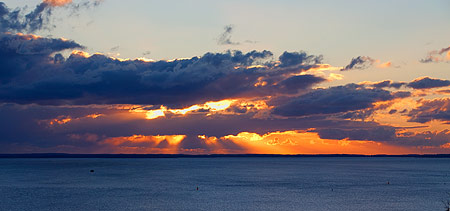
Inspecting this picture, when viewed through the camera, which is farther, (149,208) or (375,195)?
(375,195)

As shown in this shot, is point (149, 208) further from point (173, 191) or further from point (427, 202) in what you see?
point (427, 202)

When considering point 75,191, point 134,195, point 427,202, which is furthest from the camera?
point 75,191

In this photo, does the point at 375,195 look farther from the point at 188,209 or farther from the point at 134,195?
the point at 134,195

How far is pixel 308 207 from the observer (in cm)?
12962

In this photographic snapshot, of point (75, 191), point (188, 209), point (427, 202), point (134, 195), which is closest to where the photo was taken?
point (188, 209)

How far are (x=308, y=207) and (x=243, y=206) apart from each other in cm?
1747

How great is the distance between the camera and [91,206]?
12950 cm

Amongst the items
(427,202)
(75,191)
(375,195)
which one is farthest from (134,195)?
(427,202)

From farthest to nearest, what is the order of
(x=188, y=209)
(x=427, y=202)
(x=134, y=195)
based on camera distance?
(x=134, y=195) < (x=427, y=202) < (x=188, y=209)

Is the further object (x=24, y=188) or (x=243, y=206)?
(x=24, y=188)

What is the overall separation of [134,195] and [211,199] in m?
27.4

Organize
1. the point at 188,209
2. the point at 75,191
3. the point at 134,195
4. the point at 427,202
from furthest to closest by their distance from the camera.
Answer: the point at 75,191
the point at 134,195
the point at 427,202
the point at 188,209

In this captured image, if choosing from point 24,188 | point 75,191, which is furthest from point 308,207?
point 24,188

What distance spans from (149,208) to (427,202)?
8066 centimetres
